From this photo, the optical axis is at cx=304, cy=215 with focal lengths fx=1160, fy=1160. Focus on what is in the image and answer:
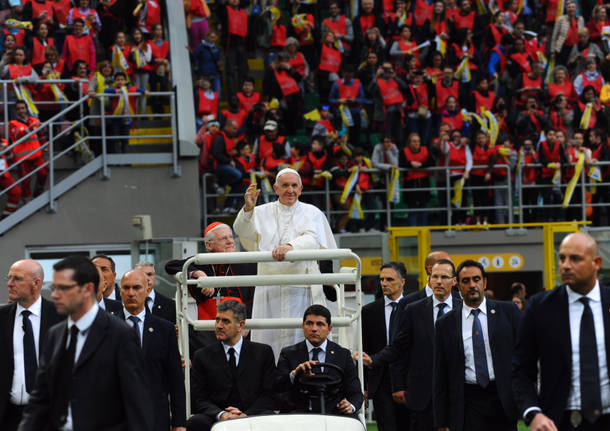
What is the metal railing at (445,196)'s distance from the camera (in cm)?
1880

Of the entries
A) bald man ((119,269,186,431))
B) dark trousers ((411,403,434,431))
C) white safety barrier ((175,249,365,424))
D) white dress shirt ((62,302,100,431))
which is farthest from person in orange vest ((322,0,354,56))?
white dress shirt ((62,302,100,431))

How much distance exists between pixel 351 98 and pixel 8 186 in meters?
6.22

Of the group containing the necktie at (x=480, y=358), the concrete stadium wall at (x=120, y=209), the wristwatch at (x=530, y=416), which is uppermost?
the concrete stadium wall at (x=120, y=209)

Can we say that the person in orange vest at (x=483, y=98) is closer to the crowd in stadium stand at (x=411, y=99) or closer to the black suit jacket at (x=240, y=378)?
the crowd in stadium stand at (x=411, y=99)

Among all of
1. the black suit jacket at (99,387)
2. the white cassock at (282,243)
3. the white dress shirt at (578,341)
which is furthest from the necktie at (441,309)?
the black suit jacket at (99,387)

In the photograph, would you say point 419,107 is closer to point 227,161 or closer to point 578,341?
point 227,161

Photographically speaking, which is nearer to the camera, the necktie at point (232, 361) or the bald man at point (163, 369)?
the bald man at point (163, 369)

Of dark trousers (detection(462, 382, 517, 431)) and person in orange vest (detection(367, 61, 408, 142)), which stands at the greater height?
person in orange vest (detection(367, 61, 408, 142))

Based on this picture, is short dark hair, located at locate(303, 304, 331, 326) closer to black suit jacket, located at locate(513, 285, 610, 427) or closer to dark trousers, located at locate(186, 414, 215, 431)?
dark trousers, located at locate(186, 414, 215, 431)

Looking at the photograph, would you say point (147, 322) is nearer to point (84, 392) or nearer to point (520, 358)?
point (84, 392)

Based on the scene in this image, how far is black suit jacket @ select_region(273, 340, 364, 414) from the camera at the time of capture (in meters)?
8.97

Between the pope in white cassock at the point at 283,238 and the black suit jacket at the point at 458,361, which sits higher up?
the pope in white cassock at the point at 283,238

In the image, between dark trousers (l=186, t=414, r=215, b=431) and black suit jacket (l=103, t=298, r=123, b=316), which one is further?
black suit jacket (l=103, t=298, r=123, b=316)

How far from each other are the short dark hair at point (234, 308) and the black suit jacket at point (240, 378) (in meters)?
0.25
